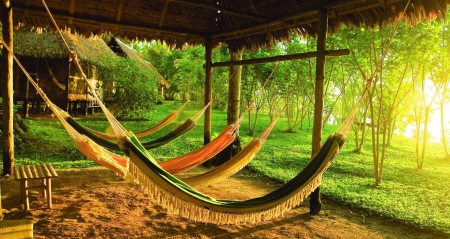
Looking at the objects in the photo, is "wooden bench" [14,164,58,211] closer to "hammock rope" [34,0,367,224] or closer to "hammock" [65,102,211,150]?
"hammock" [65,102,211,150]

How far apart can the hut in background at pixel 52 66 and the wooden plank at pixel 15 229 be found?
7.39 m

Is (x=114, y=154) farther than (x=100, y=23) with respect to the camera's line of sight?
No

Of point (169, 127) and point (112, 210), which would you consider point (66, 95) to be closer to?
point (169, 127)

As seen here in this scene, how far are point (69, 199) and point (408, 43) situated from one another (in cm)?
423

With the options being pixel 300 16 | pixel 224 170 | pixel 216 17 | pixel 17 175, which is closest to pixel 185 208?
pixel 224 170

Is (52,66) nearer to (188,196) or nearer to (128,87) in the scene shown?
(128,87)

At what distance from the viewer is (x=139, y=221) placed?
240 cm

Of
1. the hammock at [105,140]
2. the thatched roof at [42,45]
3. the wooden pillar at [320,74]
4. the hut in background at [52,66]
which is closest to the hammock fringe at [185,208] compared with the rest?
the wooden pillar at [320,74]

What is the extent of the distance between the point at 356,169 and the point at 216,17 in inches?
117

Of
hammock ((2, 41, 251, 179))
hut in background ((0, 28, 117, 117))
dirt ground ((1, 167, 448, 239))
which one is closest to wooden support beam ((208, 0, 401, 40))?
hammock ((2, 41, 251, 179))

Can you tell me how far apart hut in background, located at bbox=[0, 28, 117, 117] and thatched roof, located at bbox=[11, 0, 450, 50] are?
16.0 feet

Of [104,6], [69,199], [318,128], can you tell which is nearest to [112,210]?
[69,199]

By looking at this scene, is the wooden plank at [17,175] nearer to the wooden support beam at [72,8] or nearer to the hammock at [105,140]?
the hammock at [105,140]

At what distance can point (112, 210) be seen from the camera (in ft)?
8.48
